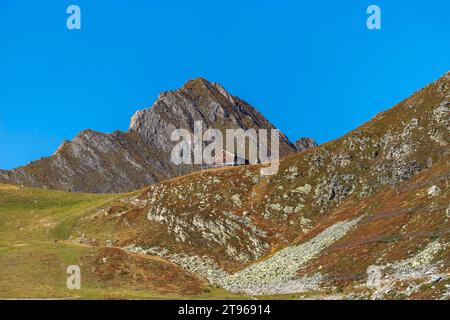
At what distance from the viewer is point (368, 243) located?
76875mm

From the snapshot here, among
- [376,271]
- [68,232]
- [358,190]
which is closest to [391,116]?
[358,190]

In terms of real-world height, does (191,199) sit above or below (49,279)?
above

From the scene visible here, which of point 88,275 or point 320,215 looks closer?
point 88,275

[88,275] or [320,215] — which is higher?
[320,215]

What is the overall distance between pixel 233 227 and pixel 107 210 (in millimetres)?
38942

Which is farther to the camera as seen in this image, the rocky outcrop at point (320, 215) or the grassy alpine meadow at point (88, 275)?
the grassy alpine meadow at point (88, 275)

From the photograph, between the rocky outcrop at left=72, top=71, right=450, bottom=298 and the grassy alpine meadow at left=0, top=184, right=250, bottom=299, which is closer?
the rocky outcrop at left=72, top=71, right=450, bottom=298

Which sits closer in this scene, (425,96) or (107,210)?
(425,96)
